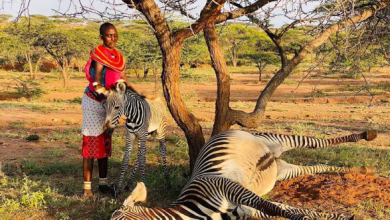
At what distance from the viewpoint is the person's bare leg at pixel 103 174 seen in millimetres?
4449

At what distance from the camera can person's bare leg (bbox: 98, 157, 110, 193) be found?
14.6 ft

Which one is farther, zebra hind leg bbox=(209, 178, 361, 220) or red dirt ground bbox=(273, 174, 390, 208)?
red dirt ground bbox=(273, 174, 390, 208)

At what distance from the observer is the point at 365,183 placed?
158 inches

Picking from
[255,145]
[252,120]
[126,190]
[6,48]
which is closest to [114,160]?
[126,190]

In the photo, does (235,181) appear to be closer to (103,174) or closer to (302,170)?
(302,170)

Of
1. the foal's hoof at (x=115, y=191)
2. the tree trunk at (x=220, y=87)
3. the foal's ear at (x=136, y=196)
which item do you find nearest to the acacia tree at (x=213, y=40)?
the tree trunk at (x=220, y=87)

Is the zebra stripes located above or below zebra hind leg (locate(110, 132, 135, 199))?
above

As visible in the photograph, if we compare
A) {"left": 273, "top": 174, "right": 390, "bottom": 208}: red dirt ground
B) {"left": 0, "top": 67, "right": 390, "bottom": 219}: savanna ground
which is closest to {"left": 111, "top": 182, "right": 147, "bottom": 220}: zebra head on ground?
{"left": 0, "top": 67, "right": 390, "bottom": 219}: savanna ground

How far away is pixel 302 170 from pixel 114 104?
248 cm

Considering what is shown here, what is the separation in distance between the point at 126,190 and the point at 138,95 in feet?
4.10

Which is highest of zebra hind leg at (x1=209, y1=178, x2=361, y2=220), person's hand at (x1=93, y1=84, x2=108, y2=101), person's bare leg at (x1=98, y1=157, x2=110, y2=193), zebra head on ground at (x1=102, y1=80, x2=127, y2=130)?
person's hand at (x1=93, y1=84, x2=108, y2=101)

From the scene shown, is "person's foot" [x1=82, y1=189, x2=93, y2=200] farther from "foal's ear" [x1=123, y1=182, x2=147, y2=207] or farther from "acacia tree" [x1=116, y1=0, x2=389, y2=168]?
"foal's ear" [x1=123, y1=182, x2=147, y2=207]

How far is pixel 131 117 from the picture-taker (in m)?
4.48

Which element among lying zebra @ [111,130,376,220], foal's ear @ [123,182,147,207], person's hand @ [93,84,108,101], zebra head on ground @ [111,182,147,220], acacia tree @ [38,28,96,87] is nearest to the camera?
zebra head on ground @ [111,182,147,220]
